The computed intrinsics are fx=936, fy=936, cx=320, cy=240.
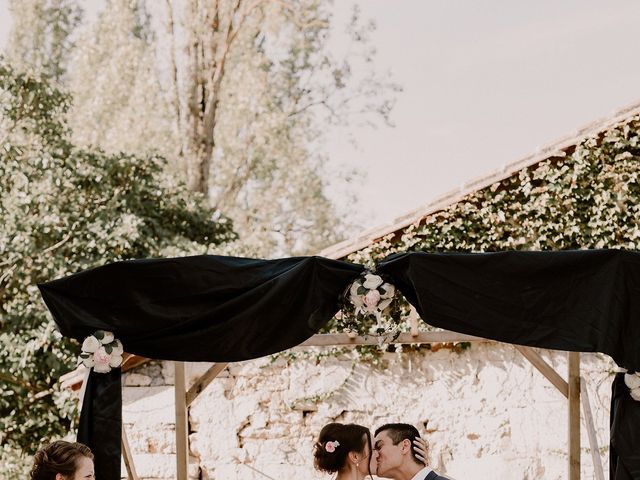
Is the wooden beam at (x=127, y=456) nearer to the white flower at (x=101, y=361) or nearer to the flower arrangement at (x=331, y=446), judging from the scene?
the white flower at (x=101, y=361)

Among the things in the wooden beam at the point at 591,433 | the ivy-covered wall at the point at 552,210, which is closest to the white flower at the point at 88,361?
the wooden beam at the point at 591,433

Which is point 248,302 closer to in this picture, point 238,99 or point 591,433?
point 591,433

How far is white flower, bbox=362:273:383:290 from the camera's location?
16.1ft

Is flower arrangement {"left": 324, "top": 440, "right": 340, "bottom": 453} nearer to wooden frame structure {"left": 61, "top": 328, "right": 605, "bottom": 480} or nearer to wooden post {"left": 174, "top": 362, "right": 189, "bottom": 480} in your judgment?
wooden frame structure {"left": 61, "top": 328, "right": 605, "bottom": 480}

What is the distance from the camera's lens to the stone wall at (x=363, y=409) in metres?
8.42

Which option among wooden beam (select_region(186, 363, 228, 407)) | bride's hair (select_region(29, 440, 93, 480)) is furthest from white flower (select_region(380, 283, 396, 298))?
A: bride's hair (select_region(29, 440, 93, 480))

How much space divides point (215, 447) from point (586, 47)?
54.4ft

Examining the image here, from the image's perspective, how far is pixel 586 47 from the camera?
874 inches

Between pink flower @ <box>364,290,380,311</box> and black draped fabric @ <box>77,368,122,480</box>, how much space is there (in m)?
1.42

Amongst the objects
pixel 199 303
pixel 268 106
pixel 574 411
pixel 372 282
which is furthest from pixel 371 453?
pixel 268 106

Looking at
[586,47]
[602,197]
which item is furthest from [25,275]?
[586,47]

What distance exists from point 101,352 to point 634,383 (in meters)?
2.78

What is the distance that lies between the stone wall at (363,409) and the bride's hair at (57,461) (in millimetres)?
4125

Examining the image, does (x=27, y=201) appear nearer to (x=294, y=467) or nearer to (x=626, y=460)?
(x=294, y=467)
